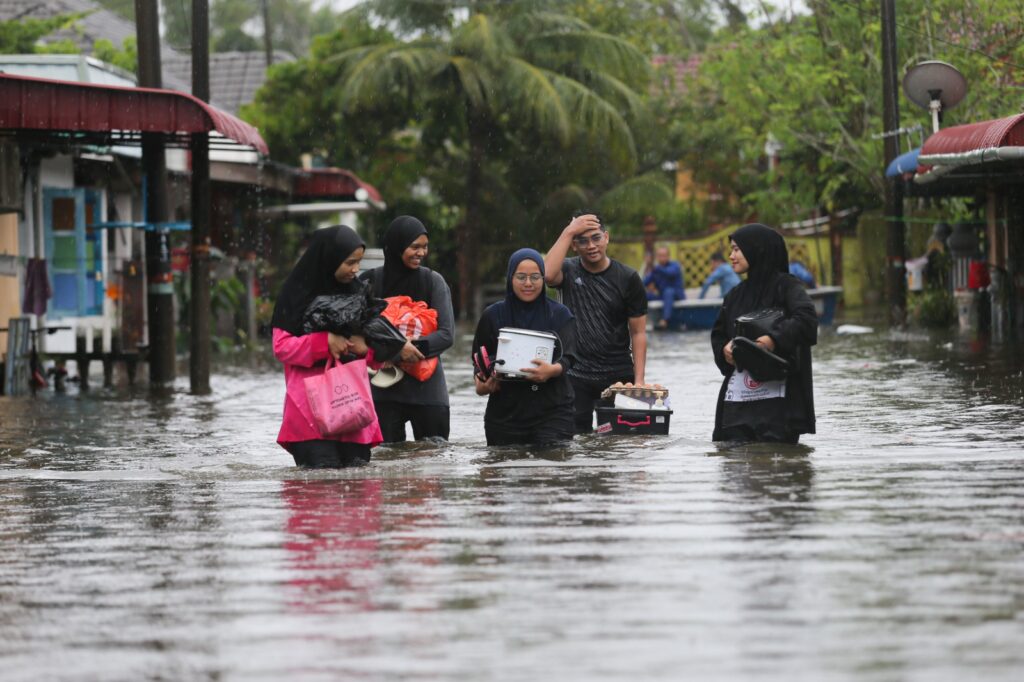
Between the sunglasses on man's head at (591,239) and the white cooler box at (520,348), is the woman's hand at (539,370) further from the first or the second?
the sunglasses on man's head at (591,239)

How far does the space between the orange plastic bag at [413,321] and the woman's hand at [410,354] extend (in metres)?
0.08

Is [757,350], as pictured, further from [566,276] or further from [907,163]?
[907,163]

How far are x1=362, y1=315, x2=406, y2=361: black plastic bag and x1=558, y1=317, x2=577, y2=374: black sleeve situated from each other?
0.91 m

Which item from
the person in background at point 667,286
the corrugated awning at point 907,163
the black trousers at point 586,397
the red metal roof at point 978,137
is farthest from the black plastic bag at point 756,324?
the person in background at point 667,286

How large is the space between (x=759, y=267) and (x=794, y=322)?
0.44 m

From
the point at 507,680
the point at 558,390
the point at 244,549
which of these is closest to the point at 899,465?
the point at 558,390

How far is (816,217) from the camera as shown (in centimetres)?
4362

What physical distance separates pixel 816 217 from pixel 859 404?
29.5 m

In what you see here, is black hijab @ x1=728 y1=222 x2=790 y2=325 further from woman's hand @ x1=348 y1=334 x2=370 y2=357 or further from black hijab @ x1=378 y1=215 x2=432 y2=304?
woman's hand @ x1=348 y1=334 x2=370 y2=357

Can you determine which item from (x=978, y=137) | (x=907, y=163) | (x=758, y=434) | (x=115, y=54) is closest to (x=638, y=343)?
(x=758, y=434)

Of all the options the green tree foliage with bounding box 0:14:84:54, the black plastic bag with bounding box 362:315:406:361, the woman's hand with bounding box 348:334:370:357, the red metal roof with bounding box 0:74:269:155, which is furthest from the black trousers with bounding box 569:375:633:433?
the green tree foliage with bounding box 0:14:84:54

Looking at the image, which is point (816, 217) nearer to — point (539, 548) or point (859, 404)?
point (859, 404)

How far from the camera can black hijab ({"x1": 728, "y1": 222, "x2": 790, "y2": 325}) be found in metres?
10.3

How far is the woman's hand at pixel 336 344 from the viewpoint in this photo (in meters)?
9.86
